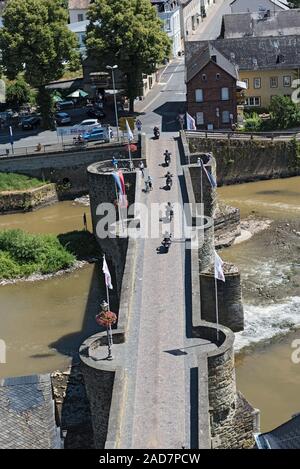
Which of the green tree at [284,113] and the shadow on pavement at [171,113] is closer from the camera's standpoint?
the shadow on pavement at [171,113]

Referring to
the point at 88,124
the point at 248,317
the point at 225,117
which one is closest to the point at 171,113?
the point at 225,117

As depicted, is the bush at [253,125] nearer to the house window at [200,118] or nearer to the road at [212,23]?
the house window at [200,118]

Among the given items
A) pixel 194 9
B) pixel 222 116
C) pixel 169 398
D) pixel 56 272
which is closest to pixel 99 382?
pixel 169 398

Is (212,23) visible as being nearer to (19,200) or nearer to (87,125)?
(87,125)

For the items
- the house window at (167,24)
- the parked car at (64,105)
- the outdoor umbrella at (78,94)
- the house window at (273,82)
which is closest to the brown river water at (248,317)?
the house window at (273,82)

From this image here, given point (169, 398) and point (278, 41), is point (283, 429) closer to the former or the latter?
point (169, 398)

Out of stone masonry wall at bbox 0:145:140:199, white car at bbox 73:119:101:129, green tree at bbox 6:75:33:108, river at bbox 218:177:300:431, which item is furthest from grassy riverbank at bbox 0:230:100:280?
green tree at bbox 6:75:33:108
